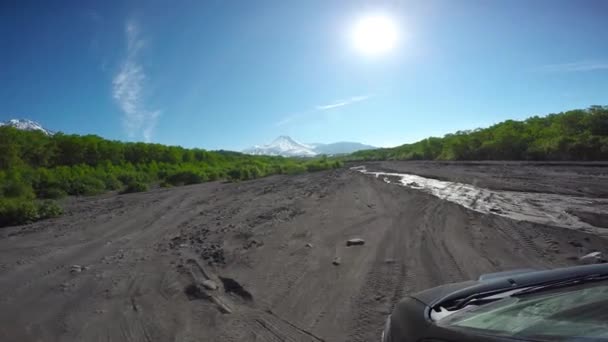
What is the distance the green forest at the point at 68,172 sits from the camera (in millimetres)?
9686

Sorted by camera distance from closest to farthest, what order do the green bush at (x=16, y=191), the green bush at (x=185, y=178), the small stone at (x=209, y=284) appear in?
the small stone at (x=209, y=284), the green bush at (x=16, y=191), the green bush at (x=185, y=178)

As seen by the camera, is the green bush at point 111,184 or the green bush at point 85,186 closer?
the green bush at point 85,186

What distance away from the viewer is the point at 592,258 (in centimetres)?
378

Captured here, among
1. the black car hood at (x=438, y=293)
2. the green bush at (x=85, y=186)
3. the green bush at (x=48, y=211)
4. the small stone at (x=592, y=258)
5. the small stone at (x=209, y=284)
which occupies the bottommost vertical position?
the small stone at (x=209, y=284)

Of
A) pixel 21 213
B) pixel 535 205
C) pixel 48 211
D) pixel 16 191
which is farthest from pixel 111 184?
pixel 535 205

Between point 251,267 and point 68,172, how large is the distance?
63.2 feet

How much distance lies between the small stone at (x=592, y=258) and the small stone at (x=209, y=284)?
15.3 ft

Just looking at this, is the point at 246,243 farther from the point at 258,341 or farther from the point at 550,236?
the point at 550,236

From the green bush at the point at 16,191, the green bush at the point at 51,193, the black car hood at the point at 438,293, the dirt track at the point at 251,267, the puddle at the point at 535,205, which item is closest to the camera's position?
the black car hood at the point at 438,293

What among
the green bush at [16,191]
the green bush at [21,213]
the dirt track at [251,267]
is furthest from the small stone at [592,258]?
the green bush at [16,191]

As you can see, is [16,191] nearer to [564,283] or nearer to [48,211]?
[48,211]

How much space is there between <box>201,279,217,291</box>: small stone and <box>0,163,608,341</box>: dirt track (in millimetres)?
73

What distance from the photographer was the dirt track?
2.93 meters

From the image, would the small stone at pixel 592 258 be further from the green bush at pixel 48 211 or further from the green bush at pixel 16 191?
the green bush at pixel 16 191
